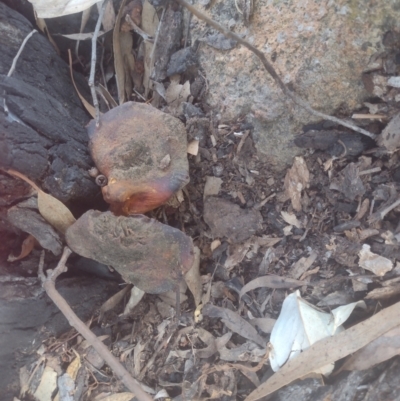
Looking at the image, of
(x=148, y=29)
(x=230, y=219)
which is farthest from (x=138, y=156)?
(x=148, y=29)

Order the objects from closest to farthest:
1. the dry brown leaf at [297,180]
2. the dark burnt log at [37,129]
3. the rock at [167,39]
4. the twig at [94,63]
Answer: the dark burnt log at [37,129], the twig at [94,63], the dry brown leaf at [297,180], the rock at [167,39]

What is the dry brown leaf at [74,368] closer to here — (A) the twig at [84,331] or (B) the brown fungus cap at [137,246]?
(A) the twig at [84,331]

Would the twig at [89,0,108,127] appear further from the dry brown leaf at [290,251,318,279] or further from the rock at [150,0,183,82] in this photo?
the dry brown leaf at [290,251,318,279]

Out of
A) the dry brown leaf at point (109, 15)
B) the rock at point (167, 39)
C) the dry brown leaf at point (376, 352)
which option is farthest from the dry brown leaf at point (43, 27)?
the dry brown leaf at point (376, 352)

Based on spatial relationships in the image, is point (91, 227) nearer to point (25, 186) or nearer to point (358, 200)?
point (25, 186)

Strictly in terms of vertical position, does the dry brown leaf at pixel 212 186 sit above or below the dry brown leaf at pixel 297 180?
below

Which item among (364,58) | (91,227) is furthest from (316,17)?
(91,227)
